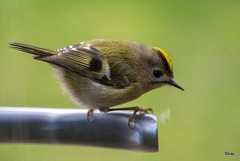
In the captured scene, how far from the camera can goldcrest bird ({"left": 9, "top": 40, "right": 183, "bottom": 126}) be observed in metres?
1.18

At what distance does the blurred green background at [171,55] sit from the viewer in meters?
1.22

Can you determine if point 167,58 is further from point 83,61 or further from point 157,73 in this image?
point 83,61

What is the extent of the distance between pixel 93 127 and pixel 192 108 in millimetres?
440

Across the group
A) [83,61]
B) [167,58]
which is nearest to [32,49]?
[83,61]

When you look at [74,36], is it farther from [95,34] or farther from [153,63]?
[153,63]

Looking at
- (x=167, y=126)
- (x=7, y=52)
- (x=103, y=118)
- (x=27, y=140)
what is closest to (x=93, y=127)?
(x=103, y=118)

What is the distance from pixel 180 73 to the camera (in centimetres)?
133

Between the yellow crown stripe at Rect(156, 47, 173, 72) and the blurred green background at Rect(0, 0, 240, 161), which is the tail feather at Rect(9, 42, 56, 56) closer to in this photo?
the blurred green background at Rect(0, 0, 240, 161)

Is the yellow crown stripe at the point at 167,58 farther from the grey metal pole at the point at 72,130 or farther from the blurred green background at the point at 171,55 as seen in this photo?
the grey metal pole at the point at 72,130

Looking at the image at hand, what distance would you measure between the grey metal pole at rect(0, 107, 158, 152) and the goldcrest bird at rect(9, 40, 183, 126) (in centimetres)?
10

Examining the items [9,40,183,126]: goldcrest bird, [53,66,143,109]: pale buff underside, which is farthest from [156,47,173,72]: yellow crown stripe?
[53,66,143,109]: pale buff underside

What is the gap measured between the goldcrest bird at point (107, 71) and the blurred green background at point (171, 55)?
58 mm

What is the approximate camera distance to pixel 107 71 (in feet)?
4.02

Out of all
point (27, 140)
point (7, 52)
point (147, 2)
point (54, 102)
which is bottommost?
point (27, 140)
